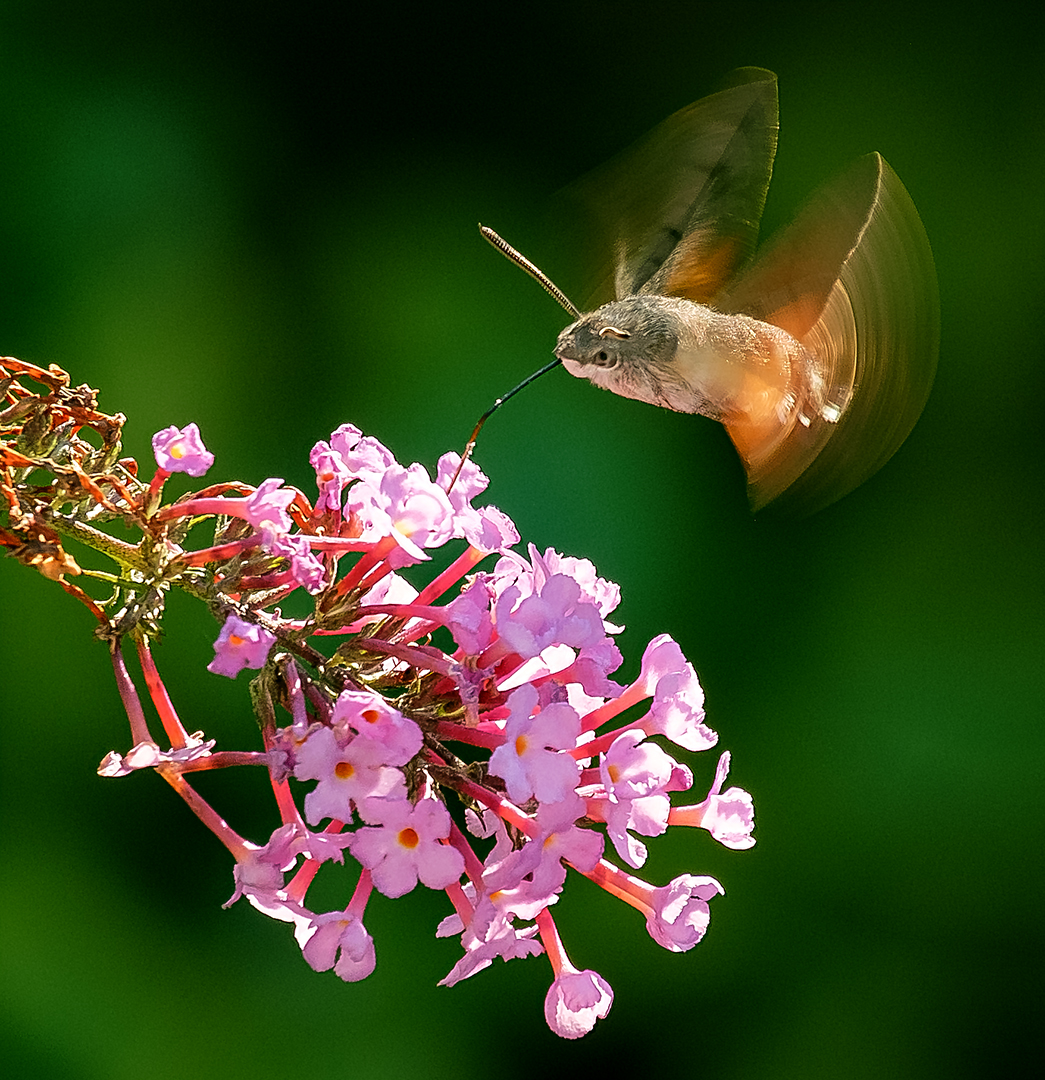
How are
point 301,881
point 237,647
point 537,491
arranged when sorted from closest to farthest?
point 237,647 < point 301,881 < point 537,491

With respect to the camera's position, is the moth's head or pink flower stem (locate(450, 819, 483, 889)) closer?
pink flower stem (locate(450, 819, 483, 889))

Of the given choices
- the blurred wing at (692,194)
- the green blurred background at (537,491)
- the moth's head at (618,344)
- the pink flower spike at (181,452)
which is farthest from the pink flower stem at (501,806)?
the green blurred background at (537,491)

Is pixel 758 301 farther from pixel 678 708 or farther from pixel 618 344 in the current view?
pixel 678 708

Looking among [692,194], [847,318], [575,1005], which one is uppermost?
[692,194]

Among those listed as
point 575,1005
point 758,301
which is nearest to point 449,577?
point 575,1005

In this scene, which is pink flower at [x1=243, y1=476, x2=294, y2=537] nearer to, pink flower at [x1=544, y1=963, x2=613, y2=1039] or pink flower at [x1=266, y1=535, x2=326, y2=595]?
pink flower at [x1=266, y1=535, x2=326, y2=595]

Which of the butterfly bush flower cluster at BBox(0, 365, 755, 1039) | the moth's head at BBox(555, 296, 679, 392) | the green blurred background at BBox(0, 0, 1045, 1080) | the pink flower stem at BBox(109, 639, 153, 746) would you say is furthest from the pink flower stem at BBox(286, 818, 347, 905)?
the green blurred background at BBox(0, 0, 1045, 1080)

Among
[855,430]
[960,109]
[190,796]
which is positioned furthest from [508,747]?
[960,109]
